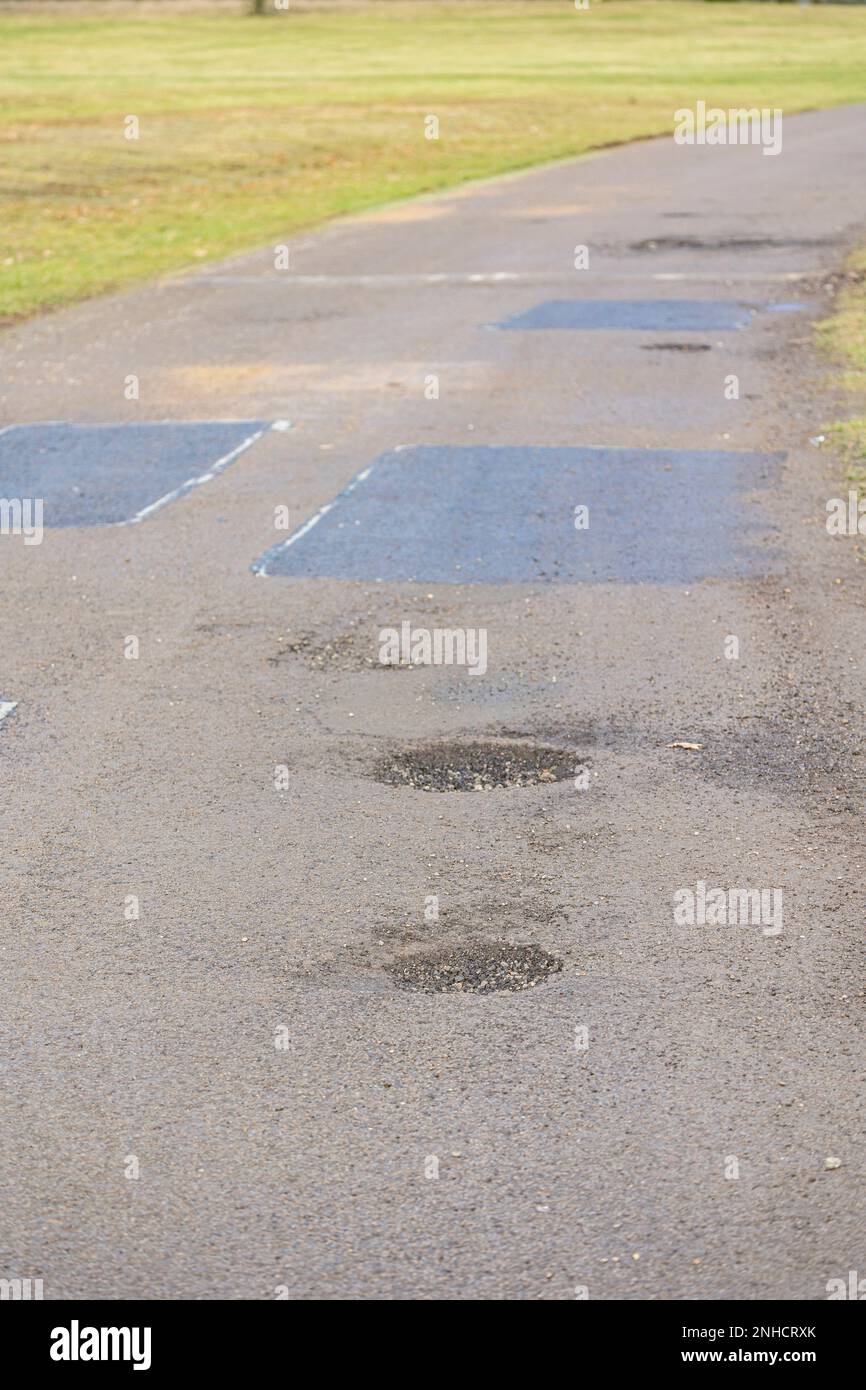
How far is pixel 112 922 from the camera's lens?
239 inches

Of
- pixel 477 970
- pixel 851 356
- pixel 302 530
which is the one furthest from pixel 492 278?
pixel 477 970

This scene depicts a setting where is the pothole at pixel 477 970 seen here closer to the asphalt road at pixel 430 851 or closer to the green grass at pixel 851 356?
the asphalt road at pixel 430 851

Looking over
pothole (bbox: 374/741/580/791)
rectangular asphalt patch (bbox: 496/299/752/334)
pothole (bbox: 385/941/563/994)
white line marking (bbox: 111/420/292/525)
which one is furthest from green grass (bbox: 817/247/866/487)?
pothole (bbox: 385/941/563/994)

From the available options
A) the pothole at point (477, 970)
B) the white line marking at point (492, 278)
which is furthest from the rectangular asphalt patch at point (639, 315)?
the pothole at point (477, 970)

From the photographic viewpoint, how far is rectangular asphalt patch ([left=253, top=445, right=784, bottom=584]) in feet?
33.3

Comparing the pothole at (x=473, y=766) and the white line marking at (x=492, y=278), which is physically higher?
the white line marking at (x=492, y=278)

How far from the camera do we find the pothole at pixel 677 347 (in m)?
16.6

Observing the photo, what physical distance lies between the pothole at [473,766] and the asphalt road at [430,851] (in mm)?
22

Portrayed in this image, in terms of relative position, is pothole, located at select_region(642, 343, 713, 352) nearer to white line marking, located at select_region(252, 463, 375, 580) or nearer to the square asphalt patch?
the square asphalt patch

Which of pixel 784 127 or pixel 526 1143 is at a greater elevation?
pixel 784 127

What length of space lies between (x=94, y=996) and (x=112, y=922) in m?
0.52

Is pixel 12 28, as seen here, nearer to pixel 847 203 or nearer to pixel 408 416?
pixel 847 203

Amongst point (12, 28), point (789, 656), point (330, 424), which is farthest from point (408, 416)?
point (12, 28)

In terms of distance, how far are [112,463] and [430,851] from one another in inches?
273
